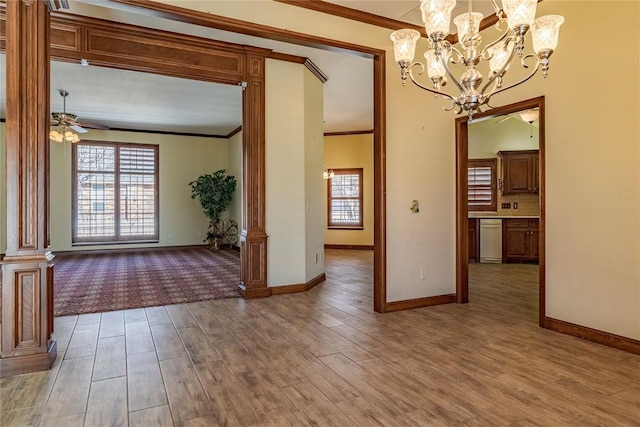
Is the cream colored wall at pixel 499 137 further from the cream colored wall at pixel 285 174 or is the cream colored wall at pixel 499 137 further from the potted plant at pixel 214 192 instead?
the potted plant at pixel 214 192

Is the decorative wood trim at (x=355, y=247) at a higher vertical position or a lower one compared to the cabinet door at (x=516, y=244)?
lower

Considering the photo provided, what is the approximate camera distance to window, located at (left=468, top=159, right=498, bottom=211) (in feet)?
26.1

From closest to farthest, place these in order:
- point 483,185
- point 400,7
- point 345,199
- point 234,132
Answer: point 400,7, point 483,185, point 234,132, point 345,199

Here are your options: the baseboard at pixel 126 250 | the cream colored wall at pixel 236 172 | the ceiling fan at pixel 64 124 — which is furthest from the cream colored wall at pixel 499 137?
the ceiling fan at pixel 64 124

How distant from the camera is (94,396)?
2.29 meters

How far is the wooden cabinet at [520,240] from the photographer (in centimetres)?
725

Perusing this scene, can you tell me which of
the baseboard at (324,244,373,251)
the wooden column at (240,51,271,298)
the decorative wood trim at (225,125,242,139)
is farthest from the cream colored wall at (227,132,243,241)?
the wooden column at (240,51,271,298)

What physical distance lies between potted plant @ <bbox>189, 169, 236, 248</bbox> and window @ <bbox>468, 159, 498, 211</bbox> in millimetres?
5827

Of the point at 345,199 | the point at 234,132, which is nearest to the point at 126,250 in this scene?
the point at 234,132

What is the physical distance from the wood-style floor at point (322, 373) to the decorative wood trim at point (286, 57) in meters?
3.30

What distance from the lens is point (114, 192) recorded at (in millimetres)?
9164

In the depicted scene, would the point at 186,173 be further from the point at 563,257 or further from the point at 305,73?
the point at 563,257

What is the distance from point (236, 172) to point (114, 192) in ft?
9.96

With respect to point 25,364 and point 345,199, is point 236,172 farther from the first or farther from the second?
point 25,364
